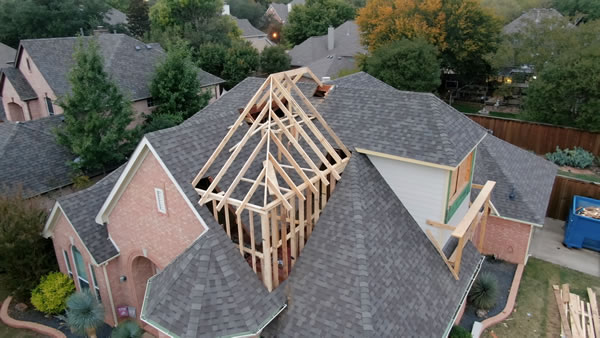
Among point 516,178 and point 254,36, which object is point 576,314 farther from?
point 254,36

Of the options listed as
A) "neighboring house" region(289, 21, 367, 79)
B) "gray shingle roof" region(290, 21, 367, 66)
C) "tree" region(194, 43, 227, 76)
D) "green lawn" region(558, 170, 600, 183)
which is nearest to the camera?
"green lawn" region(558, 170, 600, 183)

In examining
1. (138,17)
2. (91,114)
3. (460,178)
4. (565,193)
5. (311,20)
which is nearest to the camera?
(460,178)

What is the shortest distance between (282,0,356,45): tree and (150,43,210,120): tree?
43.8 m

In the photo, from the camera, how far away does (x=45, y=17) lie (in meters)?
46.7

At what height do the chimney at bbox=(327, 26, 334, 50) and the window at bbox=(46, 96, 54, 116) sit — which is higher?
the chimney at bbox=(327, 26, 334, 50)

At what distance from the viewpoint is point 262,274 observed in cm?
1109

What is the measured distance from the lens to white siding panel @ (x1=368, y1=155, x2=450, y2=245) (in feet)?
41.9

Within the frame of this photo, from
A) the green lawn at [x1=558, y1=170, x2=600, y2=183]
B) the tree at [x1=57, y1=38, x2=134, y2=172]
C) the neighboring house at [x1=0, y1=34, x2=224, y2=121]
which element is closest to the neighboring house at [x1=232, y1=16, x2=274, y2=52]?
the neighboring house at [x1=0, y1=34, x2=224, y2=121]

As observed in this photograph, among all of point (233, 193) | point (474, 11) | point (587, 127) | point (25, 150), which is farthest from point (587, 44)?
point (25, 150)

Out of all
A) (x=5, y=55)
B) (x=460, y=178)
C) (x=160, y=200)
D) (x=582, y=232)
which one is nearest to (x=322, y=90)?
(x=460, y=178)

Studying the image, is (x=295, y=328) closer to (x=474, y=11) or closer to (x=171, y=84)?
(x=171, y=84)

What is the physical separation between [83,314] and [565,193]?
23.1m

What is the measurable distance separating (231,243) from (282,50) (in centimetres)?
4051

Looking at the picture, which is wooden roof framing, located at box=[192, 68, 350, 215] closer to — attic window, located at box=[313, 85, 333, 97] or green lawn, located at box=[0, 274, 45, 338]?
attic window, located at box=[313, 85, 333, 97]
